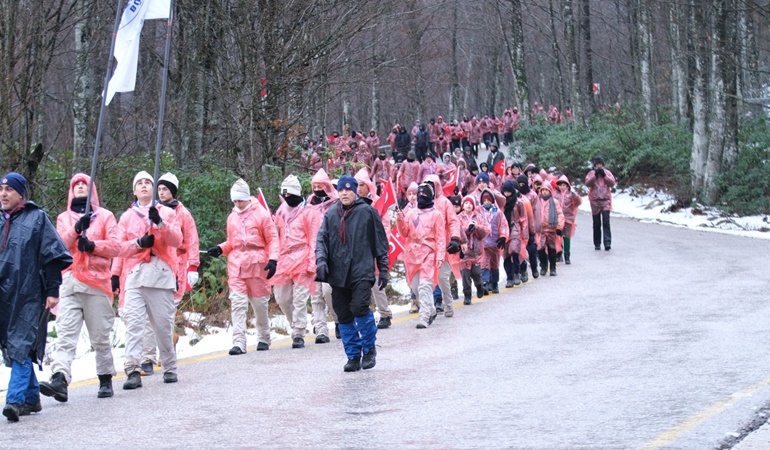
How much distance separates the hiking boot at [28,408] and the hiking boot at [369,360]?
10.1 feet

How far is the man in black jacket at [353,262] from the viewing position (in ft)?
34.7

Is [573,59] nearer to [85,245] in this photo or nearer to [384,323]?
[384,323]

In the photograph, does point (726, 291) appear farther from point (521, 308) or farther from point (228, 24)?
point (228, 24)

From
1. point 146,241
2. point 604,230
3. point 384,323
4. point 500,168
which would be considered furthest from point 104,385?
point 500,168

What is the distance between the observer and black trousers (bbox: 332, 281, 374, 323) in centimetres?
1057

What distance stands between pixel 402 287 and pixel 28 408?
1061cm

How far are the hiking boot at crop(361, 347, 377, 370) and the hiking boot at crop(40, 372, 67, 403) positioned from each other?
2723mm

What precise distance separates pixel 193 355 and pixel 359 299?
8.17 feet

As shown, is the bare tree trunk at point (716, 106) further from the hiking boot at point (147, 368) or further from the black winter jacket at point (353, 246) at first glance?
the hiking boot at point (147, 368)

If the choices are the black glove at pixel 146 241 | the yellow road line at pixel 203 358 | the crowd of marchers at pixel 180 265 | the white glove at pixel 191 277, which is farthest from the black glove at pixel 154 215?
the yellow road line at pixel 203 358

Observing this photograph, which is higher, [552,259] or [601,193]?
[601,193]

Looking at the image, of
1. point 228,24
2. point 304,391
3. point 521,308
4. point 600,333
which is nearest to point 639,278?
point 521,308

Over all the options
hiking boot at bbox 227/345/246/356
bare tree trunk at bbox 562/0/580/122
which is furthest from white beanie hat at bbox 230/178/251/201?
bare tree trunk at bbox 562/0/580/122

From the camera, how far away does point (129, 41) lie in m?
10.5
